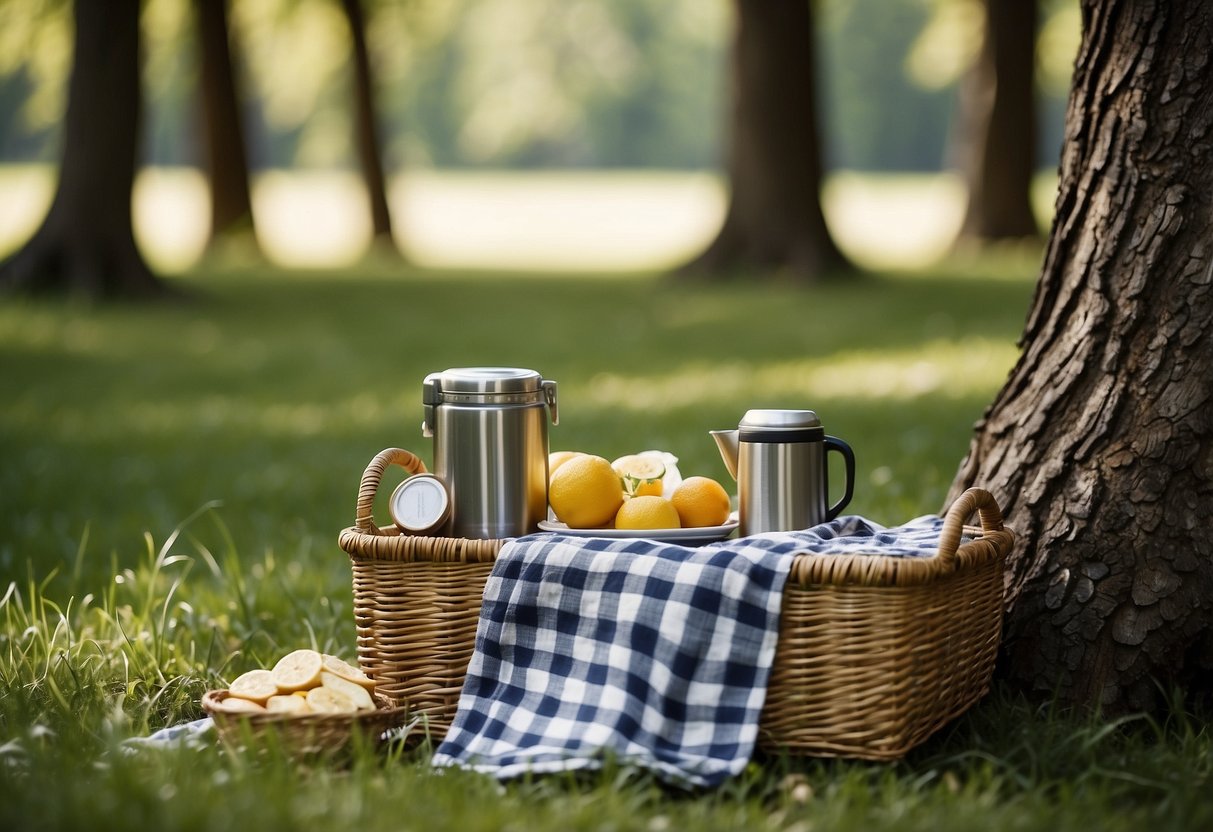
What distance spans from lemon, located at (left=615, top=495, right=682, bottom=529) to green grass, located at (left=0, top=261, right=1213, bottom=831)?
557 mm

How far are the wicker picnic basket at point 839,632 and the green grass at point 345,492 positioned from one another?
0.27 ft

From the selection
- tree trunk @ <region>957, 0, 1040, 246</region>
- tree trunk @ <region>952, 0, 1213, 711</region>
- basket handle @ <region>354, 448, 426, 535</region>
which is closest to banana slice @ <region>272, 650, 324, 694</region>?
basket handle @ <region>354, 448, 426, 535</region>

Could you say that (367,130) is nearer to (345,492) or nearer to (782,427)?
(345,492)

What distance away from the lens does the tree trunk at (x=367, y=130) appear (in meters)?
19.3

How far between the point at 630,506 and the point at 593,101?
5738 cm

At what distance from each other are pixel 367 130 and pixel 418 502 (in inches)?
722

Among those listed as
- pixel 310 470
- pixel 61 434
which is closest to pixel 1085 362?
pixel 310 470

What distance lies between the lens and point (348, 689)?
2756mm

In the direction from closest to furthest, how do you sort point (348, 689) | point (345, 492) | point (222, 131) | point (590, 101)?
point (348, 689) < point (345, 492) < point (222, 131) < point (590, 101)

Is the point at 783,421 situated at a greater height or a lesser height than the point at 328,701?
greater

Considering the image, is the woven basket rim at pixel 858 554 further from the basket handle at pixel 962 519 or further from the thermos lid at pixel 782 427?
the thermos lid at pixel 782 427

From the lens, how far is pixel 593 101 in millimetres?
58656

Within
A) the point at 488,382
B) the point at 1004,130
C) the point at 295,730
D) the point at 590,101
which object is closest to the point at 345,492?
the point at 488,382

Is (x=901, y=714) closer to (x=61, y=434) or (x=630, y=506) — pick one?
(x=630, y=506)
